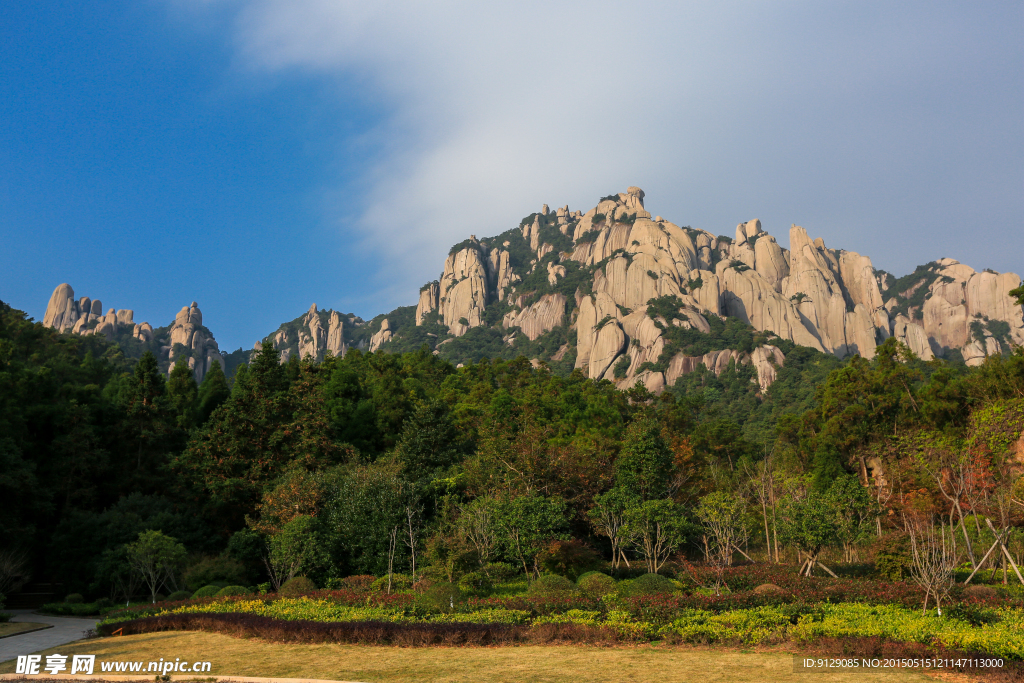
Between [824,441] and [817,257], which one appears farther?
[817,257]

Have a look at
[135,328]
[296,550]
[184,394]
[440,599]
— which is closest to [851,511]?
[440,599]

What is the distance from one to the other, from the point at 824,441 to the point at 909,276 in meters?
122

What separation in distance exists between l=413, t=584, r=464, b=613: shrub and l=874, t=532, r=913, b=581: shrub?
1171 centimetres

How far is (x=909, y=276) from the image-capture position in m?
138

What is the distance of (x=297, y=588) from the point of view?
59.0 feet

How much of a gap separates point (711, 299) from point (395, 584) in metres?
95.9

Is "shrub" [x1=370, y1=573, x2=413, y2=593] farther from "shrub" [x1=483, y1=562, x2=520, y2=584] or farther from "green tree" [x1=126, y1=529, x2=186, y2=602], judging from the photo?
"green tree" [x1=126, y1=529, x2=186, y2=602]

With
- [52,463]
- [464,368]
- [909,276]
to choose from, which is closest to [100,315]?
[464,368]

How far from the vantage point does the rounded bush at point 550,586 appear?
16.4 m

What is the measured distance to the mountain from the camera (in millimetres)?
96875

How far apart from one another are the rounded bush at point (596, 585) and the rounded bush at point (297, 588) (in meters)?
7.53

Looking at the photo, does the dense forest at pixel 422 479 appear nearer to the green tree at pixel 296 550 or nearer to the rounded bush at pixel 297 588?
the green tree at pixel 296 550

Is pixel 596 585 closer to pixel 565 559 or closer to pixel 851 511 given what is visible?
pixel 565 559

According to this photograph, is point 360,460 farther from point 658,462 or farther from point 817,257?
point 817,257
